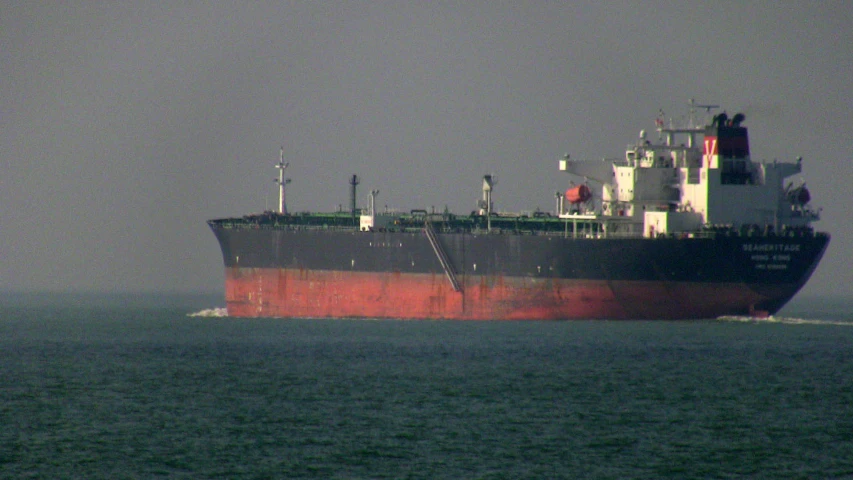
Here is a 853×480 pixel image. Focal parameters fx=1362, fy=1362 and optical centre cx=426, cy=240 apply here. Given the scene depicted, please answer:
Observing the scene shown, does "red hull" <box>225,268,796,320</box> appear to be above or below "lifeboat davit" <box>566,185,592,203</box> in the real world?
below

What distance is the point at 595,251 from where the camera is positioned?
49750 millimetres

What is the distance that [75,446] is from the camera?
2661cm

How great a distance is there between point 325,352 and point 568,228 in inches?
640

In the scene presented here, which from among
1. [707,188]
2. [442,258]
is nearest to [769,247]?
[707,188]

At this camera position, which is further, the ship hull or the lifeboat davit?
the lifeboat davit

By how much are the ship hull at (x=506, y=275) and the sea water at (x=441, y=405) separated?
1.29m

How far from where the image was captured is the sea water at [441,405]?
25.0 metres

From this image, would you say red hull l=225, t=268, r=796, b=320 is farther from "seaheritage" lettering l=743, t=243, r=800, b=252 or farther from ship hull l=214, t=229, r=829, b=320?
"seaheritage" lettering l=743, t=243, r=800, b=252

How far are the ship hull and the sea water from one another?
1287mm

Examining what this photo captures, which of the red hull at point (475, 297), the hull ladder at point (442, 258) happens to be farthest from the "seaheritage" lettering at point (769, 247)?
the hull ladder at point (442, 258)

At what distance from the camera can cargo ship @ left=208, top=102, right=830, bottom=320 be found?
Answer: 1881 inches

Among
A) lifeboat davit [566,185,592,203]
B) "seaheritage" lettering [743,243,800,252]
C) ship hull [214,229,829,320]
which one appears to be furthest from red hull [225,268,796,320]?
lifeboat davit [566,185,592,203]

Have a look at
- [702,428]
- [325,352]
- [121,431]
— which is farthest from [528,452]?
[325,352]

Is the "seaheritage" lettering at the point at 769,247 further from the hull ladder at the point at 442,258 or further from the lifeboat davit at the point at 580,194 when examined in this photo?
the hull ladder at the point at 442,258
